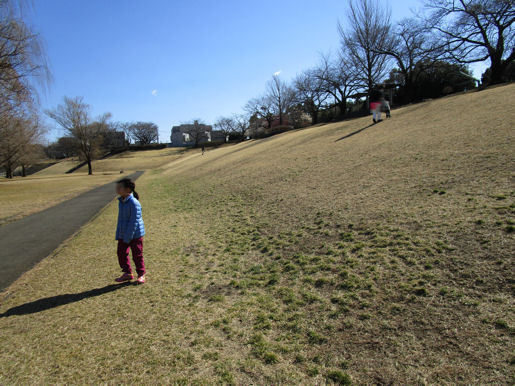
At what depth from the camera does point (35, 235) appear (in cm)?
812

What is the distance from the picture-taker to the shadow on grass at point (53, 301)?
3.86 metres

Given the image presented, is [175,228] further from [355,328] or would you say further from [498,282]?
[498,282]

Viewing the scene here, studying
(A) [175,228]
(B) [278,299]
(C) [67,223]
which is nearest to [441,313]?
(B) [278,299]

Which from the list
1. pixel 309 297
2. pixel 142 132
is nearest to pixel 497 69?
pixel 309 297

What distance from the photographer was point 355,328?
285 centimetres

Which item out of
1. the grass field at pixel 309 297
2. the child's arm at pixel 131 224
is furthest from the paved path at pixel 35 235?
the child's arm at pixel 131 224

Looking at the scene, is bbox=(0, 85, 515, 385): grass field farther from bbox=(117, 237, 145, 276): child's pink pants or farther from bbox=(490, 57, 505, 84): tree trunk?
bbox=(490, 57, 505, 84): tree trunk

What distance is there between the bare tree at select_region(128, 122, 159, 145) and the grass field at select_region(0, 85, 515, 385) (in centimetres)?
10301

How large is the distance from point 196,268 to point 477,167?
6768 millimetres

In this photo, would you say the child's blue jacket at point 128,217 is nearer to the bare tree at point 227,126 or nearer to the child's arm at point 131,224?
the child's arm at point 131,224

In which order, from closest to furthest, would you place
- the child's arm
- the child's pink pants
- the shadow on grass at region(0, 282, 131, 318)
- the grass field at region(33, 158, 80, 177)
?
1. the shadow on grass at region(0, 282, 131, 318)
2. the child's arm
3. the child's pink pants
4. the grass field at region(33, 158, 80, 177)

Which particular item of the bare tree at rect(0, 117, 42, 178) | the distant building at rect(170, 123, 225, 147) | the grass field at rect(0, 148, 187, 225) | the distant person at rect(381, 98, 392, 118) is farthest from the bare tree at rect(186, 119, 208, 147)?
the distant person at rect(381, 98, 392, 118)

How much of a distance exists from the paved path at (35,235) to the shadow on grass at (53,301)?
123cm

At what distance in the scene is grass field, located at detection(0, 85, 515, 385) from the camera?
97.5 inches
